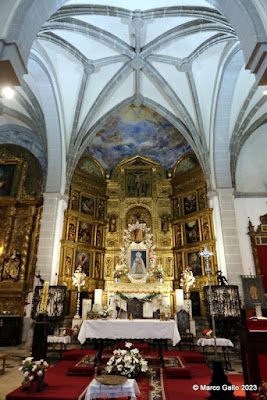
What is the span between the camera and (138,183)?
1930 centimetres

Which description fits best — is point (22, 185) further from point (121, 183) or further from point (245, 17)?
point (245, 17)

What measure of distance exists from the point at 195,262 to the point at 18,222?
10.4 metres

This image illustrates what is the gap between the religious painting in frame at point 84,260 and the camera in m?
16.2

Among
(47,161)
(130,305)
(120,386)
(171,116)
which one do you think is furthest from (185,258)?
(120,386)

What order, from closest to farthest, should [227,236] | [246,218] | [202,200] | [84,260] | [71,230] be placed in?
[227,236] → [246,218] → [71,230] → [202,200] → [84,260]

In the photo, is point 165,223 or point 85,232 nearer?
point 85,232

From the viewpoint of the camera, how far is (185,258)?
54.2ft

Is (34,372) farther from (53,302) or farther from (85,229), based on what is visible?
(85,229)

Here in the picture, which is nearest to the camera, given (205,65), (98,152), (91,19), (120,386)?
(120,386)

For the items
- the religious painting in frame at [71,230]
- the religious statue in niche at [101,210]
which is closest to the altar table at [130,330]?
the religious painting in frame at [71,230]

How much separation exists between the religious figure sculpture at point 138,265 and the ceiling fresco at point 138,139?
267 inches

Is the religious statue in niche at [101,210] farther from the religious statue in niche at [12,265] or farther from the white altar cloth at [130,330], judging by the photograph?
the white altar cloth at [130,330]

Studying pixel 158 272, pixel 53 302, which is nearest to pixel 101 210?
pixel 158 272

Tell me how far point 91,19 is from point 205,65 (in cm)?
567
